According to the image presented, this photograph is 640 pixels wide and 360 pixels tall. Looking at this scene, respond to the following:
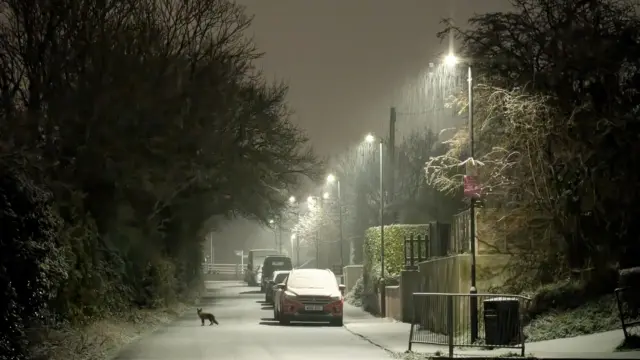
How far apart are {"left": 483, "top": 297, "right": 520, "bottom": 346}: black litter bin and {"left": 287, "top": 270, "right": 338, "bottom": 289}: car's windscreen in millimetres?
12505

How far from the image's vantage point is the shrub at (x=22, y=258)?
A: 15656mm

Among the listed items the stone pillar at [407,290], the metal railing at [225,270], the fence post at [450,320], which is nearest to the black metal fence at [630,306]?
the fence post at [450,320]

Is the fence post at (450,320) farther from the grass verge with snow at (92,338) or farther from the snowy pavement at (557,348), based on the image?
the grass verge with snow at (92,338)

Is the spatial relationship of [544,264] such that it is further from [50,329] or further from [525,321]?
[50,329]

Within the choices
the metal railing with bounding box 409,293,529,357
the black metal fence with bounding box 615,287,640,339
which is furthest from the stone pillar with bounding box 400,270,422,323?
the black metal fence with bounding box 615,287,640,339

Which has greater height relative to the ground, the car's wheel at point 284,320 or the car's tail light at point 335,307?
the car's tail light at point 335,307

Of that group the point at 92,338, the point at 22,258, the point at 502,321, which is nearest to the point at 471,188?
the point at 502,321

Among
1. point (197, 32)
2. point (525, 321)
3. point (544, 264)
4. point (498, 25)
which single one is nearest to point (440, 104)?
point (498, 25)

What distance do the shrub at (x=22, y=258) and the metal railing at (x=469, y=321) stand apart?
24.5 ft

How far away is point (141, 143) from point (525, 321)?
15.6m

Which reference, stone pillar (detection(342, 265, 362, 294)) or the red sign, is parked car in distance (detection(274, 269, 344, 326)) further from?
stone pillar (detection(342, 265, 362, 294))

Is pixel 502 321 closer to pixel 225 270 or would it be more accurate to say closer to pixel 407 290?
pixel 407 290

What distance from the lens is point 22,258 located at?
1630cm

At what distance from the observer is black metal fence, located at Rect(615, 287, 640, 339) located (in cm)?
1699
